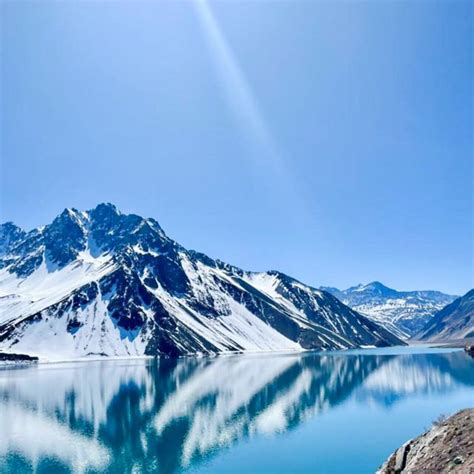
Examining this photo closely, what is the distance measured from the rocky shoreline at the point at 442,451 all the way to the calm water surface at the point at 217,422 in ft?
69.2

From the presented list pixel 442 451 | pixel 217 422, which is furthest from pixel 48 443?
pixel 442 451

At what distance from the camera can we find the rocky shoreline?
963 inches

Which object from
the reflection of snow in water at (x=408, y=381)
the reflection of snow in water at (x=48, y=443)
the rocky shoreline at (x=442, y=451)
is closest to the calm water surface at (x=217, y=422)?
the reflection of snow in water at (x=48, y=443)

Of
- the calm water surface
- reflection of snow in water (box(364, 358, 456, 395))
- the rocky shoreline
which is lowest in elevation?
reflection of snow in water (box(364, 358, 456, 395))

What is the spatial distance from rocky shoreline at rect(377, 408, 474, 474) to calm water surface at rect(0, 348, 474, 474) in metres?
21.1

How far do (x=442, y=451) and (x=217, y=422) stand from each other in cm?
5799

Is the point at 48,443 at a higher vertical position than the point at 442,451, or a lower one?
lower

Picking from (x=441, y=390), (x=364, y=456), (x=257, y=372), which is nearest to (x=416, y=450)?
(x=364, y=456)

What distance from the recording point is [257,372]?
16975 cm

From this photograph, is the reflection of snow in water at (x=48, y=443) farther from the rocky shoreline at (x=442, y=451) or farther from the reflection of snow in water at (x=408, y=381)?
the reflection of snow in water at (x=408, y=381)

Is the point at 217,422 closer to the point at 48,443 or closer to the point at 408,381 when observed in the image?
the point at 48,443

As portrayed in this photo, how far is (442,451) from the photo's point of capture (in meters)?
27.0

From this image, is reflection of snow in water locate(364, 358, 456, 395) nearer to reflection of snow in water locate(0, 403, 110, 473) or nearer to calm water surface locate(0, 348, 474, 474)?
calm water surface locate(0, 348, 474, 474)

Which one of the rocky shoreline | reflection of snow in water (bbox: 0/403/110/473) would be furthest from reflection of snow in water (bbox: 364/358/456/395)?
the rocky shoreline
